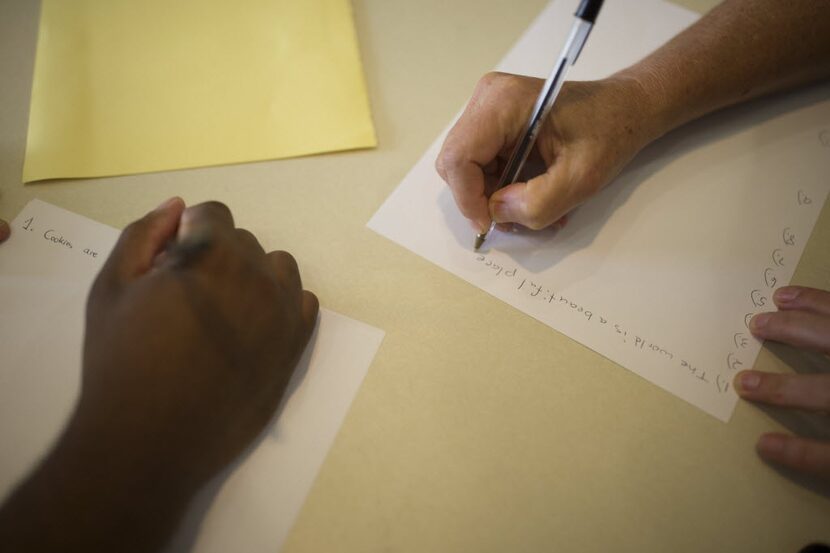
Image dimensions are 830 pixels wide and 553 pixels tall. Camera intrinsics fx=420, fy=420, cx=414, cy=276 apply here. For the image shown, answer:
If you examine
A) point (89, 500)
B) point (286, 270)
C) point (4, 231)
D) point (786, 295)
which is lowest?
→ point (89, 500)

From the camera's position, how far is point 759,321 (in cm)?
47

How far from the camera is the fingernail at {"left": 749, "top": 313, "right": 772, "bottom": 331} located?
47 cm

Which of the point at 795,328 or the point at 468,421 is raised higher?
the point at 795,328

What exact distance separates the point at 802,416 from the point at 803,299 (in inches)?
5.1

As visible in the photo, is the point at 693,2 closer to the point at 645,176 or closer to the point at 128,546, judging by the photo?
the point at 645,176

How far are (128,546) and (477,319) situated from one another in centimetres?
36

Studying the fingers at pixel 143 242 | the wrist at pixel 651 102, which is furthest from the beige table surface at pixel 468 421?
the wrist at pixel 651 102

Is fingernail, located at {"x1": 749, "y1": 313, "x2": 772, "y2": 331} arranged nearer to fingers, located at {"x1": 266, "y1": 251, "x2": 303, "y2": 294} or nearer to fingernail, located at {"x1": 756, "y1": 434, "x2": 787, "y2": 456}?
fingernail, located at {"x1": 756, "y1": 434, "x2": 787, "y2": 456}

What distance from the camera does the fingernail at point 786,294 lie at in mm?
477

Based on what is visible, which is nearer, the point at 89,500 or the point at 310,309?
the point at 89,500

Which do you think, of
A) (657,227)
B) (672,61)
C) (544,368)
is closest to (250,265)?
(544,368)

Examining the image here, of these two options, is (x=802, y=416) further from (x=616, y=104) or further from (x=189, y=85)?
(x=189, y=85)

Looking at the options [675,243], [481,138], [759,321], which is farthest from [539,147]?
[759,321]

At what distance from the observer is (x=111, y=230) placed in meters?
0.50
